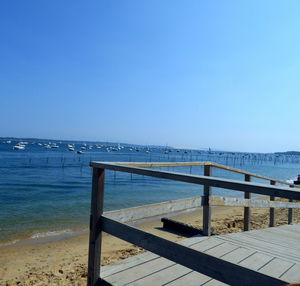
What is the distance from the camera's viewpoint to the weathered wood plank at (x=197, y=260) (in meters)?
1.35

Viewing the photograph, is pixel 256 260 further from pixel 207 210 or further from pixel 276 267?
pixel 207 210

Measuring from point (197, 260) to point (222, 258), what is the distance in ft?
2.29

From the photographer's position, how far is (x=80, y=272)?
193 inches

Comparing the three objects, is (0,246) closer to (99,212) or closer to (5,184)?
(99,212)

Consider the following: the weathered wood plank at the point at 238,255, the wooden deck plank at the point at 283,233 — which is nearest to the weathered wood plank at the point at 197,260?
the weathered wood plank at the point at 238,255

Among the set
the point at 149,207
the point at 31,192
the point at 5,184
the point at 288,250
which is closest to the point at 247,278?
the point at 149,207

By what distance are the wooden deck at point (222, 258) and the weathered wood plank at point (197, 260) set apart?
0.73 meters

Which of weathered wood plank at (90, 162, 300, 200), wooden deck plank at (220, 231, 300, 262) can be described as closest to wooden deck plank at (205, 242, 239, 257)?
wooden deck plank at (220, 231, 300, 262)

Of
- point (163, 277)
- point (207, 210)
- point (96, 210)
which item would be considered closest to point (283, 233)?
point (207, 210)

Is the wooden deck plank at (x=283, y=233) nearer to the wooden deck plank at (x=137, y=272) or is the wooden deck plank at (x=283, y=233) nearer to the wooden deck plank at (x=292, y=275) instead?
the wooden deck plank at (x=292, y=275)

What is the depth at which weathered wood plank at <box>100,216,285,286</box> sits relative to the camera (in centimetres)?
135

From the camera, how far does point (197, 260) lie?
1570mm

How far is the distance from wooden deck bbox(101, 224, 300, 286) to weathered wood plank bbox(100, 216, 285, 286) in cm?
73

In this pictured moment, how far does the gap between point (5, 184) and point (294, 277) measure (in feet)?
63.4
